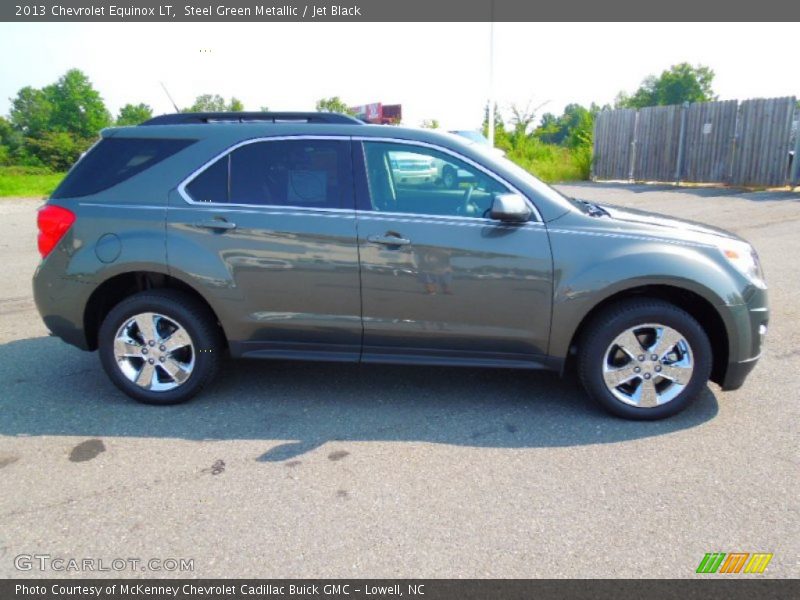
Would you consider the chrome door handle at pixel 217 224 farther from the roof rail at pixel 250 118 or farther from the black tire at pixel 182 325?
the roof rail at pixel 250 118

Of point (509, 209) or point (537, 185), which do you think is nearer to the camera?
point (509, 209)

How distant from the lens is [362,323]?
3.91m

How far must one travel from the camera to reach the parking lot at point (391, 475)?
104 inches

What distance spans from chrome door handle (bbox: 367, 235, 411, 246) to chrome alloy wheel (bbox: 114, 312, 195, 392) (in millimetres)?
1417

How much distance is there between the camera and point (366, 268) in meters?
3.80

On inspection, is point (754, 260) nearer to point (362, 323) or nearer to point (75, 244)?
point (362, 323)

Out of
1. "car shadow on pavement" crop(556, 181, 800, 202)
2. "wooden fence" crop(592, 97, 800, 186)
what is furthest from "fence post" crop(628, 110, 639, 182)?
"car shadow on pavement" crop(556, 181, 800, 202)

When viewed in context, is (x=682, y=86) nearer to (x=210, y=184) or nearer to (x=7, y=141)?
(x=7, y=141)

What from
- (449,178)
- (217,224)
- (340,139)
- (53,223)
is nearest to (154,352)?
(217,224)

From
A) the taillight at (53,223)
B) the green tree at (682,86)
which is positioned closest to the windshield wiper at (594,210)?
the taillight at (53,223)

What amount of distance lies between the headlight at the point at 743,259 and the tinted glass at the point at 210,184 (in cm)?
322

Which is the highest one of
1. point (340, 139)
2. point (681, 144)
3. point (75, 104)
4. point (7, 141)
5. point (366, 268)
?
point (75, 104)

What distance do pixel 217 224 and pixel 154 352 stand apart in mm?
987
